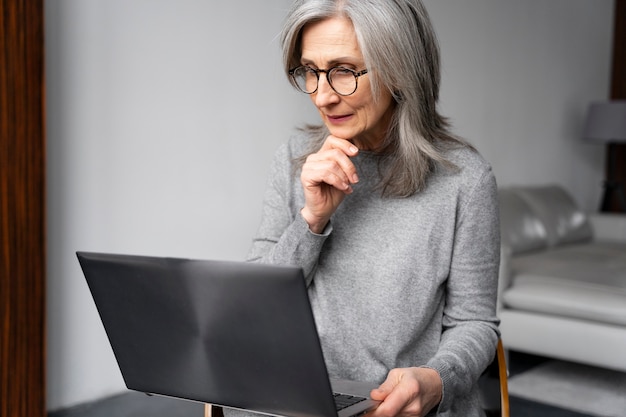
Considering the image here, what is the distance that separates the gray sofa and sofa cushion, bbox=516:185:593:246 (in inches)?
4.7

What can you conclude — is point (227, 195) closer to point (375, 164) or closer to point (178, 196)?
point (178, 196)

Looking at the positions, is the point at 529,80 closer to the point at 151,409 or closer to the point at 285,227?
the point at 151,409

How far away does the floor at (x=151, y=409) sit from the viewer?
286 centimetres

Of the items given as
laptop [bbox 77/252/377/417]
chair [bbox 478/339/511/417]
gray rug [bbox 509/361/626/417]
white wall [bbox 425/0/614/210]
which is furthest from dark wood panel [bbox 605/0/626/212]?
laptop [bbox 77/252/377/417]

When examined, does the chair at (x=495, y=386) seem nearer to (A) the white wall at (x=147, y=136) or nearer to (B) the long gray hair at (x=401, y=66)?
(B) the long gray hair at (x=401, y=66)

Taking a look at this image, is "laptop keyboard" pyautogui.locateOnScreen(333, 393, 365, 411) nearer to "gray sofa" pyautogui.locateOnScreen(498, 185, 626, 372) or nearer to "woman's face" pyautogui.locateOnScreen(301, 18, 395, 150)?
"woman's face" pyautogui.locateOnScreen(301, 18, 395, 150)

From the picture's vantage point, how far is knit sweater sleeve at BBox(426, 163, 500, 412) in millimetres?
1347

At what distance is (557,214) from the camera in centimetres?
486

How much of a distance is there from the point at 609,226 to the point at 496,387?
4161 millimetres

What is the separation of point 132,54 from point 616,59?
487cm

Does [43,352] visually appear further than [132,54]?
No

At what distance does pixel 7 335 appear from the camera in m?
2.42

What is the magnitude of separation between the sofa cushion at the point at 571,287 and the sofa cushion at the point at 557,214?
49cm

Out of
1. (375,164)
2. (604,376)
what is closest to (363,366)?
(375,164)
